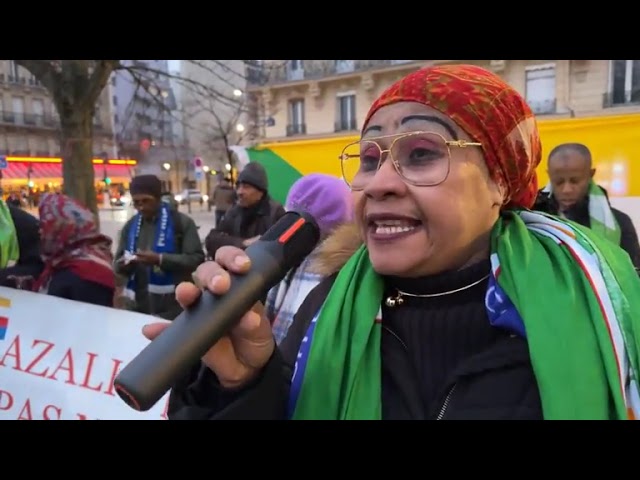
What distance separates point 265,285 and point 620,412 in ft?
2.28

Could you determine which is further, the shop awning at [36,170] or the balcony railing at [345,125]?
the shop awning at [36,170]

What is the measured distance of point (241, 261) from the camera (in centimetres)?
90

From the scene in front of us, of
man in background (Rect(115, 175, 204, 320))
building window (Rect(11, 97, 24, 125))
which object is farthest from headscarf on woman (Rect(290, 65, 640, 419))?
building window (Rect(11, 97, 24, 125))

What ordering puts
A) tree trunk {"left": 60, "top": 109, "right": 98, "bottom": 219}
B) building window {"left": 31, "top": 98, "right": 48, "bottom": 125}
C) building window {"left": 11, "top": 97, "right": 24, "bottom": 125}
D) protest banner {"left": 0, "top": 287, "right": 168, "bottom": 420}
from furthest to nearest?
1. building window {"left": 31, "top": 98, "right": 48, "bottom": 125}
2. building window {"left": 11, "top": 97, "right": 24, "bottom": 125}
3. tree trunk {"left": 60, "top": 109, "right": 98, "bottom": 219}
4. protest banner {"left": 0, "top": 287, "right": 168, "bottom": 420}

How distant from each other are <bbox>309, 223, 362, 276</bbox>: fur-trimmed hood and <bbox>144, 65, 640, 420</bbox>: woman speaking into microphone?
0.46 feet

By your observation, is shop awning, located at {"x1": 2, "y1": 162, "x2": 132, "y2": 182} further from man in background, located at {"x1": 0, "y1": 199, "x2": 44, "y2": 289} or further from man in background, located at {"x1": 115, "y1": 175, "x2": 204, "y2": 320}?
man in background, located at {"x1": 0, "y1": 199, "x2": 44, "y2": 289}

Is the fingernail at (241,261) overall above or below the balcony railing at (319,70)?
below

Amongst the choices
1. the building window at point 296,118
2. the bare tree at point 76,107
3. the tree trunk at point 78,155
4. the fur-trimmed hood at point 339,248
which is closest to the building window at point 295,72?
the building window at point 296,118

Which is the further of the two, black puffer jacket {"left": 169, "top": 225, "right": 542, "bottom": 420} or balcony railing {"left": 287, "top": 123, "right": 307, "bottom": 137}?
balcony railing {"left": 287, "top": 123, "right": 307, "bottom": 137}

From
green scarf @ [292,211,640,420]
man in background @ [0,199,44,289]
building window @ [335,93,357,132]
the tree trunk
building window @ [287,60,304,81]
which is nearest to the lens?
green scarf @ [292,211,640,420]

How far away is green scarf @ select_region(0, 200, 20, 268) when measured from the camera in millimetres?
3379

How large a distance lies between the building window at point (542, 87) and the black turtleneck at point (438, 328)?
64.0 ft

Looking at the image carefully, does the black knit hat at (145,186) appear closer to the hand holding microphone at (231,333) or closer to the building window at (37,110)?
the hand holding microphone at (231,333)

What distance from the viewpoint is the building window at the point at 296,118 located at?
87.1 ft
